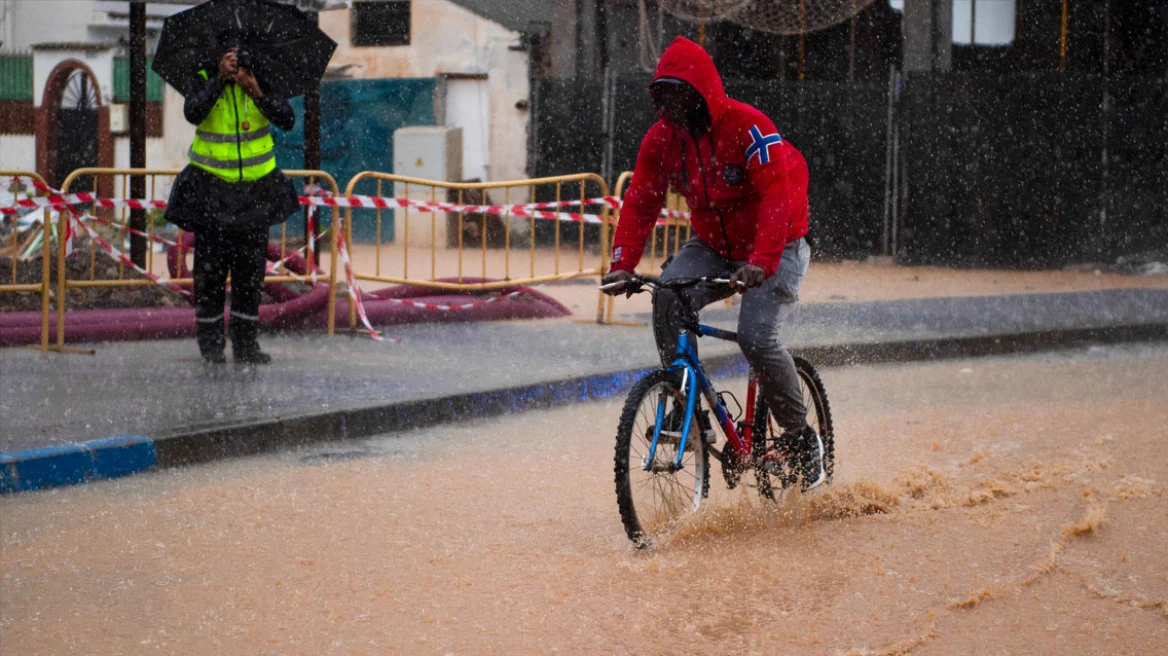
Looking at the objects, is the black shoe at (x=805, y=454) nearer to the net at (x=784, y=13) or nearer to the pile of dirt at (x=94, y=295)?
the pile of dirt at (x=94, y=295)

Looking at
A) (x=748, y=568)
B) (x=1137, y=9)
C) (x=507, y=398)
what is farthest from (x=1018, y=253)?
(x=748, y=568)

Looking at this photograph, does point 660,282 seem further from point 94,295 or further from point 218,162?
point 94,295

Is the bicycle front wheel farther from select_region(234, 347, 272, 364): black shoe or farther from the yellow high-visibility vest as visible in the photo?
select_region(234, 347, 272, 364): black shoe

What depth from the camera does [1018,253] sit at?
72.2ft

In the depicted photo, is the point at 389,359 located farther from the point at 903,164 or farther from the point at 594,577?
the point at 903,164

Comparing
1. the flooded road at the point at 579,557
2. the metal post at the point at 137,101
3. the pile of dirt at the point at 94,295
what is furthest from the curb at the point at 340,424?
the metal post at the point at 137,101

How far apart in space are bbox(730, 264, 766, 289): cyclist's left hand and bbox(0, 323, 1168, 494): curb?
3134mm

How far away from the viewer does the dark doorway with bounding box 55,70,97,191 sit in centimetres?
3209

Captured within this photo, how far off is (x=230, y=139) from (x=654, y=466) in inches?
199

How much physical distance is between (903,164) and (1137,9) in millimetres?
4288

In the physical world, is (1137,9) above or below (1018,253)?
above

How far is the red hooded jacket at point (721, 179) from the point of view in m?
5.47

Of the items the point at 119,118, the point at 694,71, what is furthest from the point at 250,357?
the point at 119,118

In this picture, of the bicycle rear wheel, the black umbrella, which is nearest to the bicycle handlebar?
the bicycle rear wheel
